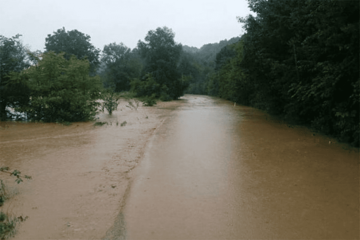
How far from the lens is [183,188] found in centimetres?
521

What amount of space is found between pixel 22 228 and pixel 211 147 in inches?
237

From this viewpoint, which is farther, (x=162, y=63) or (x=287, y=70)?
(x=162, y=63)

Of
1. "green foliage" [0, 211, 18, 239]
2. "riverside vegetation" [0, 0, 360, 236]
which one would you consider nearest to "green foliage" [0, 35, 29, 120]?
"riverside vegetation" [0, 0, 360, 236]

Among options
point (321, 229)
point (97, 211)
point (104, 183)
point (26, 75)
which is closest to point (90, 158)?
point (104, 183)

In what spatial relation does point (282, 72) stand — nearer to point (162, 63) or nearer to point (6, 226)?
point (6, 226)

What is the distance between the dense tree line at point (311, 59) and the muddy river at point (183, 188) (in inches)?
48.3

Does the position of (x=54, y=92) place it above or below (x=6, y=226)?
above

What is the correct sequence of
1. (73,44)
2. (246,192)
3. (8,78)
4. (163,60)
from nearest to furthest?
(246,192) → (8,78) → (163,60) → (73,44)

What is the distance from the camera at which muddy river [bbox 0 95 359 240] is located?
3.76 m

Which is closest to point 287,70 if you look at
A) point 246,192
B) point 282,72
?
point 282,72

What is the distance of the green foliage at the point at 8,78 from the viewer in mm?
12156

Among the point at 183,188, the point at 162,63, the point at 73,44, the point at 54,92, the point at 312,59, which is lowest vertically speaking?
the point at 183,188

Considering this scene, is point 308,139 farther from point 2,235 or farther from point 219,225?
point 2,235

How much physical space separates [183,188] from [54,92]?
10052 millimetres
